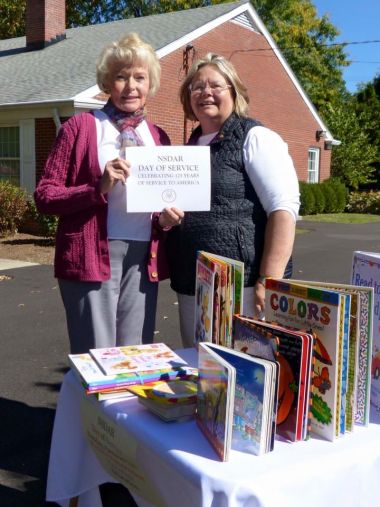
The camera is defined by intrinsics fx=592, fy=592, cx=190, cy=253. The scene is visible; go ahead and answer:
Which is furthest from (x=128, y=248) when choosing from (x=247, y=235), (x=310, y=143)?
(x=310, y=143)

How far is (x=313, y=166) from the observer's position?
23.6m

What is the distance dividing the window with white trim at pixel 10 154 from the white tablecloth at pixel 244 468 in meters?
13.0

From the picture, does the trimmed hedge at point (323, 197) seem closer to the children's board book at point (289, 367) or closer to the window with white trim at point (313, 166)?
the window with white trim at point (313, 166)

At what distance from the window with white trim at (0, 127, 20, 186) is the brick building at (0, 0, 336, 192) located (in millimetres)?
24

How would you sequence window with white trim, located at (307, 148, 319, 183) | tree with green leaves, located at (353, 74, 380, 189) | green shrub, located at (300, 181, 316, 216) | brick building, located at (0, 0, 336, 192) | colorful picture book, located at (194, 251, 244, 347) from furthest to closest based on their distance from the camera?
tree with green leaves, located at (353, 74, 380, 189) < window with white trim, located at (307, 148, 319, 183) < green shrub, located at (300, 181, 316, 216) < brick building, located at (0, 0, 336, 192) < colorful picture book, located at (194, 251, 244, 347)

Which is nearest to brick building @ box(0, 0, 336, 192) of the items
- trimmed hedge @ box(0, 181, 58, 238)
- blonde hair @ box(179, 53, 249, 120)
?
trimmed hedge @ box(0, 181, 58, 238)

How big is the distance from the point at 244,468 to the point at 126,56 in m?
1.75

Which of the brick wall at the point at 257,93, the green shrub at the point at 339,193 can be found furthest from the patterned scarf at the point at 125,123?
the green shrub at the point at 339,193

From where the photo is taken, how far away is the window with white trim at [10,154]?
14.0m

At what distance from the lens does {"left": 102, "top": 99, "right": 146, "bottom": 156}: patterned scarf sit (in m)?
2.60

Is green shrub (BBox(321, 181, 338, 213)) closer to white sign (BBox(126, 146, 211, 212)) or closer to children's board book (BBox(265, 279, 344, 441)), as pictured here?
white sign (BBox(126, 146, 211, 212))

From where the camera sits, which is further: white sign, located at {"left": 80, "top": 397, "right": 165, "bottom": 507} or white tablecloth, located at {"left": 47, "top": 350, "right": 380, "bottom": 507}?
white sign, located at {"left": 80, "top": 397, "right": 165, "bottom": 507}

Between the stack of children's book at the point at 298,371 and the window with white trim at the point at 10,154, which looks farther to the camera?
the window with white trim at the point at 10,154

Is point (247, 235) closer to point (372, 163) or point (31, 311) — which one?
point (31, 311)
